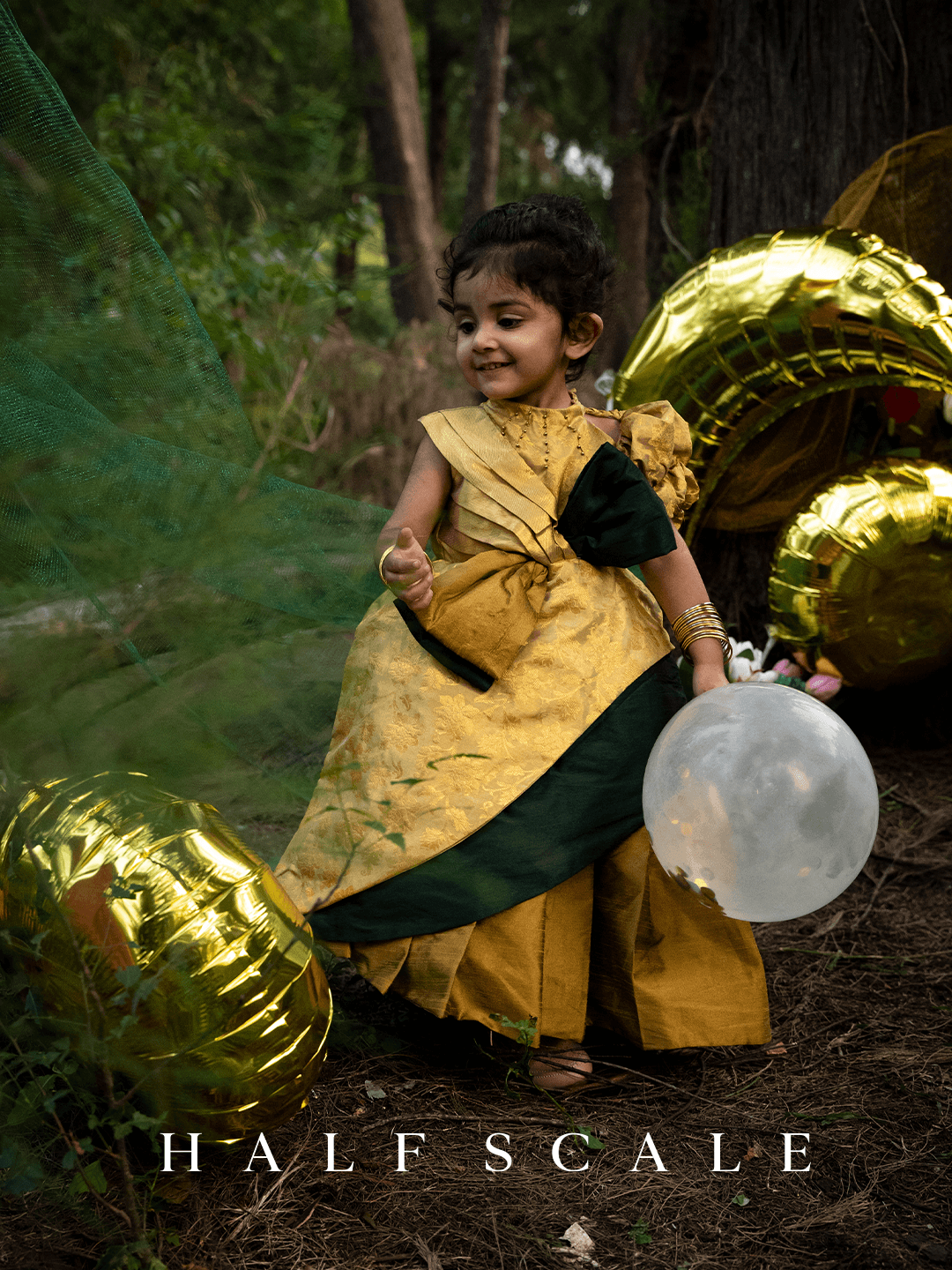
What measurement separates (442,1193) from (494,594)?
839 mm

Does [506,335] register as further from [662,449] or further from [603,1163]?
[603,1163]

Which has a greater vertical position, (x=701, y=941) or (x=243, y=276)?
(x=243, y=276)

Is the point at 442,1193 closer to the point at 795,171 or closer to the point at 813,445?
the point at 813,445

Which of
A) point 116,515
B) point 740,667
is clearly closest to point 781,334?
point 740,667

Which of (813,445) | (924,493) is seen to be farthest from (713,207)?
(924,493)

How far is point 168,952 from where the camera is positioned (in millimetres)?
1208

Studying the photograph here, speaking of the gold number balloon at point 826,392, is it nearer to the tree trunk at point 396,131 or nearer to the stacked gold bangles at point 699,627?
the stacked gold bangles at point 699,627

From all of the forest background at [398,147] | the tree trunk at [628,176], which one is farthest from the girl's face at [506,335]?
the tree trunk at [628,176]

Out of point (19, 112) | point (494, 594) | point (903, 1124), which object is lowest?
point (903, 1124)

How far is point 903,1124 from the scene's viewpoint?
5.01 ft

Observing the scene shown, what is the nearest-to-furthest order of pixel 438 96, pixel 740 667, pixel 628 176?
pixel 740 667 → pixel 628 176 → pixel 438 96

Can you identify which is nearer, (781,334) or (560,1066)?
(560,1066)

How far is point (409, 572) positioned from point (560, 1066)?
80 centimetres

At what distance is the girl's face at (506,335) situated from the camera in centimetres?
162
